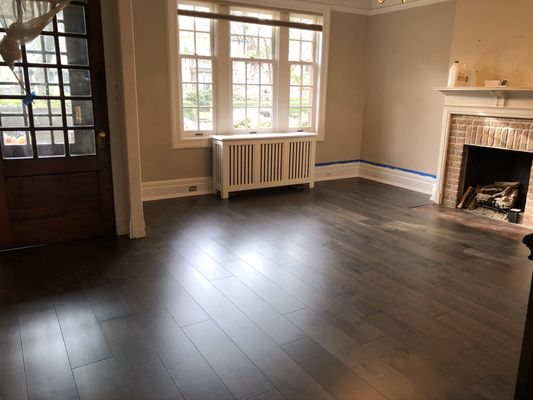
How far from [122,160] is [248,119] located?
245cm

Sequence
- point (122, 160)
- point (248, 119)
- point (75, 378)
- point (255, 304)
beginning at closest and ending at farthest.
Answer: point (75, 378) < point (255, 304) < point (122, 160) < point (248, 119)

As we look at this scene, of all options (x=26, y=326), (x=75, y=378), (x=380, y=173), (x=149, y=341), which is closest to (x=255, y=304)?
(x=149, y=341)

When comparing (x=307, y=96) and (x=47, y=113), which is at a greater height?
(x=307, y=96)

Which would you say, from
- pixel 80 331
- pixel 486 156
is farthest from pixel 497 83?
pixel 80 331

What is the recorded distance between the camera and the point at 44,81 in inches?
142

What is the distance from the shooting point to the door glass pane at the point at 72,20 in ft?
11.8

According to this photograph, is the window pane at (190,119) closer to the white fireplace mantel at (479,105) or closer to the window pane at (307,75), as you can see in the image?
the window pane at (307,75)

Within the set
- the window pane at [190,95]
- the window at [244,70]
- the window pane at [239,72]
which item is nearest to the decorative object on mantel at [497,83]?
the window at [244,70]

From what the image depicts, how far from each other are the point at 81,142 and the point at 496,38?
4.61 metres

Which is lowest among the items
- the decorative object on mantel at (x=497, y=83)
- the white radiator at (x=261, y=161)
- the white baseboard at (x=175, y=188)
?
the white baseboard at (x=175, y=188)

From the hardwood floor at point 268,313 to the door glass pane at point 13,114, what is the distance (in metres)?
1.10

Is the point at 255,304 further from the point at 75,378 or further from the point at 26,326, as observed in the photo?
the point at 26,326

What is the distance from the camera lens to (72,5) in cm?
360

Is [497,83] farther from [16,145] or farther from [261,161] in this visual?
[16,145]
